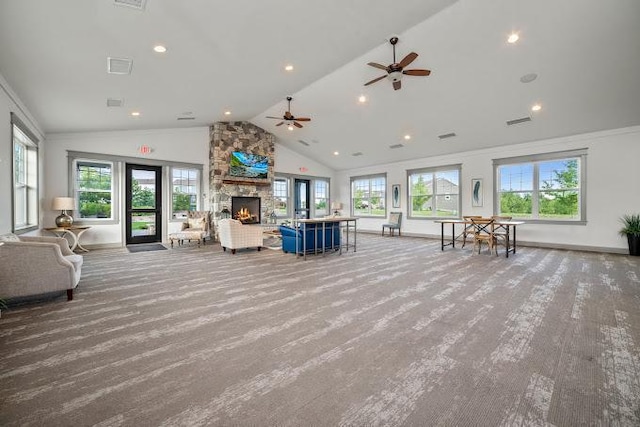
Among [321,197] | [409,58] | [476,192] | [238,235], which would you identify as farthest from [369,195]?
[409,58]

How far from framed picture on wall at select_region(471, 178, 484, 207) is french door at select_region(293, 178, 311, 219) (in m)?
6.12

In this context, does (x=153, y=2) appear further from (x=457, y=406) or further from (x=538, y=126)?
(x=538, y=126)

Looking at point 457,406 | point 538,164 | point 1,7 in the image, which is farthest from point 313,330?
point 538,164

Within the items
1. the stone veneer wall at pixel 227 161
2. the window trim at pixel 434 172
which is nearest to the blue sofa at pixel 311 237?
the stone veneer wall at pixel 227 161

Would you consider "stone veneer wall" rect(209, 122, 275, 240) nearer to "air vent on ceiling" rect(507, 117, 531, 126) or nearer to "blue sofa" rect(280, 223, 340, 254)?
"blue sofa" rect(280, 223, 340, 254)

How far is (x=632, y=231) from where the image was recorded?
6.01 meters

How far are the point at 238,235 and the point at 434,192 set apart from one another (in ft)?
21.7

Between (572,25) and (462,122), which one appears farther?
(462,122)

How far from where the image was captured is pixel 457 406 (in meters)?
1.57

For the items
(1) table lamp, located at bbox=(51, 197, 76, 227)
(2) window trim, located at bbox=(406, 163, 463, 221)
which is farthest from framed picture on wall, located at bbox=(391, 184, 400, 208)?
(1) table lamp, located at bbox=(51, 197, 76, 227)

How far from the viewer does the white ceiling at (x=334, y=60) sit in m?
Answer: 3.29

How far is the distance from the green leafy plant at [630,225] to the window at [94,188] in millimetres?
12111

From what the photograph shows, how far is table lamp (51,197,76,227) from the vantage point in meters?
6.00

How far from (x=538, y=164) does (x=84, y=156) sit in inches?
454
